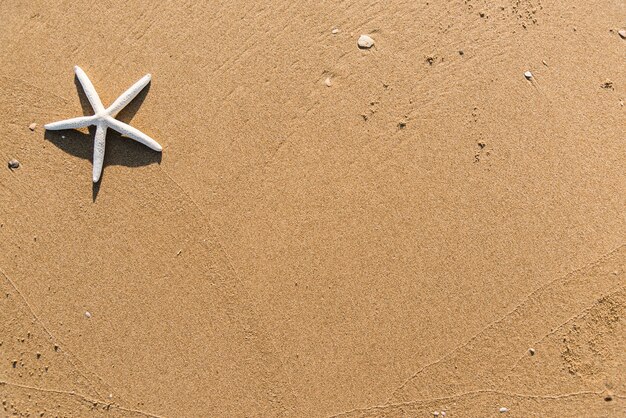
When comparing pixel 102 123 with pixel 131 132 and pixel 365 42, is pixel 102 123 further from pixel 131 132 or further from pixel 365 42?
pixel 365 42

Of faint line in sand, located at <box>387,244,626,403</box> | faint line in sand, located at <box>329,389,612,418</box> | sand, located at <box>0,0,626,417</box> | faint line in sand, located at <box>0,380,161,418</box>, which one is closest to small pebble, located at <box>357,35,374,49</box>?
sand, located at <box>0,0,626,417</box>

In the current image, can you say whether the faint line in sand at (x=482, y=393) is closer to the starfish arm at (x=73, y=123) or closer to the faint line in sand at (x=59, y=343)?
the faint line in sand at (x=59, y=343)

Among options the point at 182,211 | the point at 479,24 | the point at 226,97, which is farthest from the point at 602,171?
the point at 182,211

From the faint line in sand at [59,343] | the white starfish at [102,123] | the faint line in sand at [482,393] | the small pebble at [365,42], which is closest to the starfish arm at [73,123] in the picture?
the white starfish at [102,123]

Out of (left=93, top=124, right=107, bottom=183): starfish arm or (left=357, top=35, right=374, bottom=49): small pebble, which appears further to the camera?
(left=357, top=35, right=374, bottom=49): small pebble

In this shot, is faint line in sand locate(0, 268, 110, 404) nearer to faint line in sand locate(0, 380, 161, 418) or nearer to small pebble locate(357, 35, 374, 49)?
faint line in sand locate(0, 380, 161, 418)

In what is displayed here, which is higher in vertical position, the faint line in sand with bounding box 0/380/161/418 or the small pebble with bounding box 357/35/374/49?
the small pebble with bounding box 357/35/374/49

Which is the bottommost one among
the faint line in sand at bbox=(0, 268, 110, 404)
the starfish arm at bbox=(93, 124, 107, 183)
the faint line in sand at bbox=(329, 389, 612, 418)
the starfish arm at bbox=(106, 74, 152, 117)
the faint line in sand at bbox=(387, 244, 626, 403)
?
the faint line in sand at bbox=(329, 389, 612, 418)

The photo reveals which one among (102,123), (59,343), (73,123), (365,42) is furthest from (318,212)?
(59,343)
